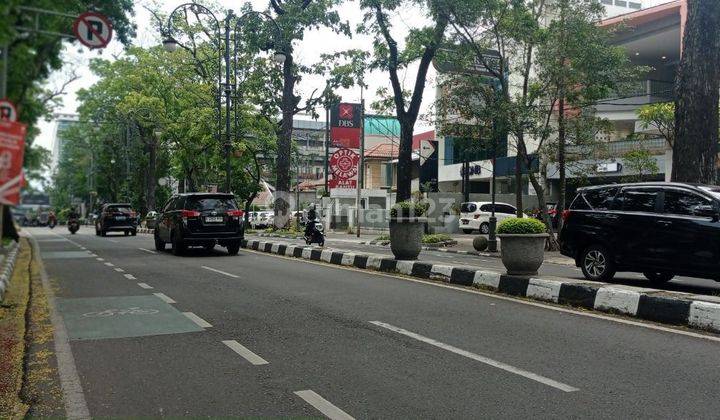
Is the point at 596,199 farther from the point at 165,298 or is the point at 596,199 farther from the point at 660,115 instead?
the point at 660,115

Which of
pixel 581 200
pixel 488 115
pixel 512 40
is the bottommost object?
pixel 581 200

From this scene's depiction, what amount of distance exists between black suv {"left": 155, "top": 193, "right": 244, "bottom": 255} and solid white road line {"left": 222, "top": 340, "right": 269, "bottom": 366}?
422 inches

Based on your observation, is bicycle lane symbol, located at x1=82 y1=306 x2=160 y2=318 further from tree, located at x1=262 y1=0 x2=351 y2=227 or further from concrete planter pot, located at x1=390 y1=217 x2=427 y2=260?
tree, located at x1=262 y1=0 x2=351 y2=227

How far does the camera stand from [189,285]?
10.5 m

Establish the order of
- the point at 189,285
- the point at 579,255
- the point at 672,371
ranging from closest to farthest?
the point at 672,371
the point at 189,285
the point at 579,255

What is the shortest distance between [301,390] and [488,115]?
54.9 ft

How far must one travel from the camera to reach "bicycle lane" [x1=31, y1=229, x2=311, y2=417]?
4.24 metres

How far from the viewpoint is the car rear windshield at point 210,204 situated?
16.6 m

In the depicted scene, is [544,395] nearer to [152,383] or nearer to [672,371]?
[672,371]

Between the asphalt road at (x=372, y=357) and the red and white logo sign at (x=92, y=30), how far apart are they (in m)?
3.60

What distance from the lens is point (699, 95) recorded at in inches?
438

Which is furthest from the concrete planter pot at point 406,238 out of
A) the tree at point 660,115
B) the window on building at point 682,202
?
the tree at point 660,115

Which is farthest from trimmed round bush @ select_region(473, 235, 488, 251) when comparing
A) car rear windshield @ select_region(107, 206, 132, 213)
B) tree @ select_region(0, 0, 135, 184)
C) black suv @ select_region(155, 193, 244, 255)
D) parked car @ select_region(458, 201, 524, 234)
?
car rear windshield @ select_region(107, 206, 132, 213)

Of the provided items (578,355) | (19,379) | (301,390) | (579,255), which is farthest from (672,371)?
(579,255)
